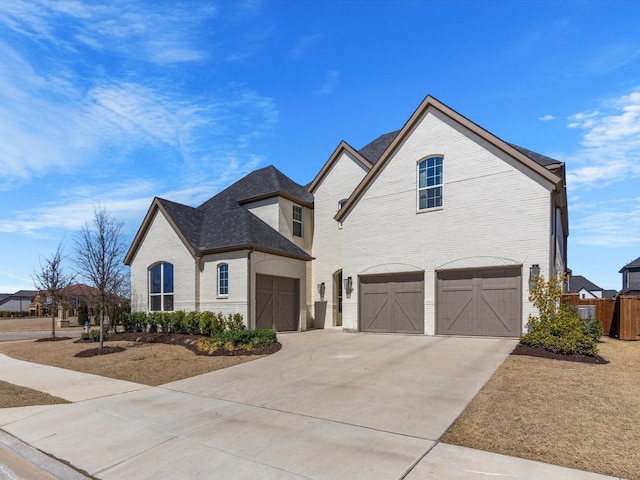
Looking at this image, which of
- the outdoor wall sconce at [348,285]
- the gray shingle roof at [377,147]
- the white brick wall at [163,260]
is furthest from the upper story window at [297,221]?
the white brick wall at [163,260]

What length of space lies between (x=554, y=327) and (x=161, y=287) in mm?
17769

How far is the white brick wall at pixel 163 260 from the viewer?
19.9m

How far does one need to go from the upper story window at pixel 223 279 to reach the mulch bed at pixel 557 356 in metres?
A: 12.3

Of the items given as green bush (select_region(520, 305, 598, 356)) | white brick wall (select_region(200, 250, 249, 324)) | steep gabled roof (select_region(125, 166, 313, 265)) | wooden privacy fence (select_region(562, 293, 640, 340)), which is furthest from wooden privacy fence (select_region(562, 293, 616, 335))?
white brick wall (select_region(200, 250, 249, 324))

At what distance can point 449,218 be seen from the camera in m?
16.1

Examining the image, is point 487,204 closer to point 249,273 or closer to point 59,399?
point 249,273

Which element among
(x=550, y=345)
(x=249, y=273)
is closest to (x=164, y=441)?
(x=550, y=345)

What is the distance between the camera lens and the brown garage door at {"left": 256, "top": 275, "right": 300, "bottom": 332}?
62.7 feet

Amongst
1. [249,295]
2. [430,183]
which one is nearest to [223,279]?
[249,295]

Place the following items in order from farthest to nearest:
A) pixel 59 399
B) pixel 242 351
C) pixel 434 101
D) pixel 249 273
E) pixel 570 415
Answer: pixel 249 273
pixel 434 101
pixel 242 351
pixel 59 399
pixel 570 415

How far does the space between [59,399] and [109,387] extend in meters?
1.17

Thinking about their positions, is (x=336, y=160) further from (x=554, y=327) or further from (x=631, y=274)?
(x=631, y=274)

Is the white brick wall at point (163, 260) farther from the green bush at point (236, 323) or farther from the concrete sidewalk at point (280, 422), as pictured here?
the concrete sidewalk at point (280, 422)

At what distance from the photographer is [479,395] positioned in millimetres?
7625
